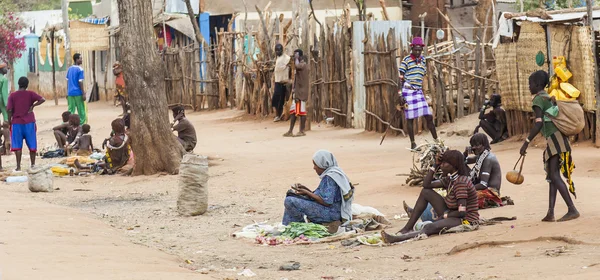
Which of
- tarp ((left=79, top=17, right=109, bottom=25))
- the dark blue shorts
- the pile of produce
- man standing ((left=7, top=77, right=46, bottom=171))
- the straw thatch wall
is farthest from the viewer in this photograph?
tarp ((left=79, top=17, right=109, bottom=25))

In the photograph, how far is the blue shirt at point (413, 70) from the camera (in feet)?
44.9

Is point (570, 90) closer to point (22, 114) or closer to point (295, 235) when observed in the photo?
point (295, 235)

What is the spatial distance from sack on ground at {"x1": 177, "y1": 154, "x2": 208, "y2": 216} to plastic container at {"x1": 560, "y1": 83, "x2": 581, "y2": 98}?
5.47 meters

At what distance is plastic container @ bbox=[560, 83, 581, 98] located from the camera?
13.0 m

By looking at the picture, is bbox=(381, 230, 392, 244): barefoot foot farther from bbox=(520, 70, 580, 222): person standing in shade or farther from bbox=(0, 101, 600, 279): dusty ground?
bbox=(520, 70, 580, 222): person standing in shade

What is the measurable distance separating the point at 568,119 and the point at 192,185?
4.16m

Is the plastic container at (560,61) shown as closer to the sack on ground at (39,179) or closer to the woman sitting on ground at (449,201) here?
the woman sitting on ground at (449,201)

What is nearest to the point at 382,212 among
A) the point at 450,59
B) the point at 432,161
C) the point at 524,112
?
the point at 432,161

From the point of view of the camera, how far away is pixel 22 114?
14391 millimetres

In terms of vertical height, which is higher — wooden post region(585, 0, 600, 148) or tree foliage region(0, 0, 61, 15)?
tree foliage region(0, 0, 61, 15)

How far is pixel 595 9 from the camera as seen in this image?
45.6 ft

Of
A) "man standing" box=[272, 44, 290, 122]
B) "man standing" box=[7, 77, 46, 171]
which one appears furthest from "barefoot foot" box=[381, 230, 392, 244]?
"man standing" box=[272, 44, 290, 122]

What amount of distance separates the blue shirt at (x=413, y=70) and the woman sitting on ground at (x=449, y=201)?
221 inches

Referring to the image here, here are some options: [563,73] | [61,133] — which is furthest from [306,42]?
[563,73]
